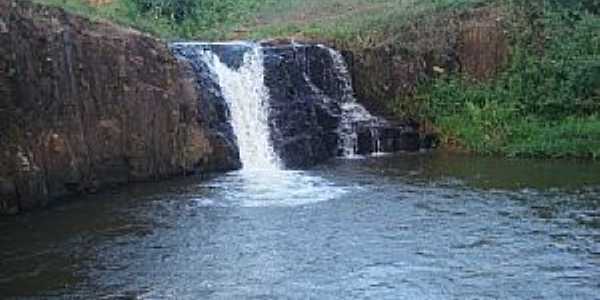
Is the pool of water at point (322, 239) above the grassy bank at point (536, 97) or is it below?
below

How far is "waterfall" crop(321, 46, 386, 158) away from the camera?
1106 inches

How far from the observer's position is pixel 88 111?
72.6 ft

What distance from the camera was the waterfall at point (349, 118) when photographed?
2809 centimetres

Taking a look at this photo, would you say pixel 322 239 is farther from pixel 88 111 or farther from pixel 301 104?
pixel 301 104

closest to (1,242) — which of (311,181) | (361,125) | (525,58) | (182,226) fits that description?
(182,226)

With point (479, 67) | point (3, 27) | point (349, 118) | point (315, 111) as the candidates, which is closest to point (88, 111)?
point (3, 27)

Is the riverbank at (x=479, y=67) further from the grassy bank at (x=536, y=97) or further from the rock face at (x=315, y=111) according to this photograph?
the rock face at (x=315, y=111)

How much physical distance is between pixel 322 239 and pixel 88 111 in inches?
316

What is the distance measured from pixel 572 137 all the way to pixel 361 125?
19.0ft

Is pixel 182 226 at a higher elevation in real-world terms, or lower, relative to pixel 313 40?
lower

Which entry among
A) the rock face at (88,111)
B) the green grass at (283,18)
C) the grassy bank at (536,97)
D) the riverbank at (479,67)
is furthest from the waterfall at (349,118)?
the rock face at (88,111)

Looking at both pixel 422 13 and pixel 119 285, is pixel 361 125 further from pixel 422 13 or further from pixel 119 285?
pixel 119 285

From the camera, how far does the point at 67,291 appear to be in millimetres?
13344

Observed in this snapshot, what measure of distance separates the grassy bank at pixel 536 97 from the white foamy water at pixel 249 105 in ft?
16.5
